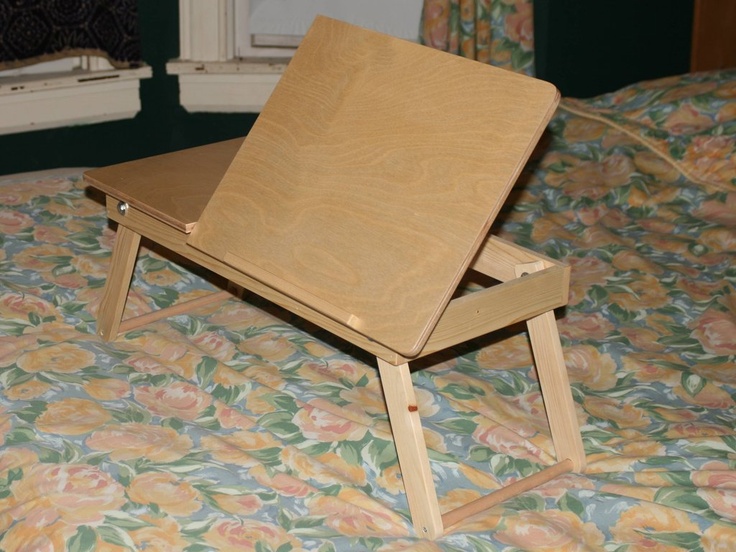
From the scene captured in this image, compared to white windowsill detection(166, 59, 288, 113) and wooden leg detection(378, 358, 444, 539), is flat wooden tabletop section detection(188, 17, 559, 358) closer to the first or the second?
wooden leg detection(378, 358, 444, 539)

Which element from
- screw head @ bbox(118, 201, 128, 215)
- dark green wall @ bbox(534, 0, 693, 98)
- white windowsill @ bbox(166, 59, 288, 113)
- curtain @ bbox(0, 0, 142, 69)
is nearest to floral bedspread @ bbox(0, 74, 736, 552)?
screw head @ bbox(118, 201, 128, 215)

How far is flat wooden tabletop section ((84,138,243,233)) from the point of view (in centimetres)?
173

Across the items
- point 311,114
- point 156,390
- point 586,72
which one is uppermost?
point 311,114

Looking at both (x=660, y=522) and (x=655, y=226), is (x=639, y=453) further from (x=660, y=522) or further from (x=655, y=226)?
(x=655, y=226)

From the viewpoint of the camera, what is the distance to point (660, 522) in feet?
4.76

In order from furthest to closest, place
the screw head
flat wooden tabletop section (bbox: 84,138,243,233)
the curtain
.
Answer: the curtain → the screw head → flat wooden tabletop section (bbox: 84,138,243,233)

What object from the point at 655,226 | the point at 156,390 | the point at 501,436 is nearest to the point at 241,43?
the point at 655,226

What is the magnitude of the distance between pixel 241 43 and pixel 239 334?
1.67 m

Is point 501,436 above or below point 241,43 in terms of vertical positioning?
below

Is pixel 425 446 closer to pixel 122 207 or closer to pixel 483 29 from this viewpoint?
pixel 122 207

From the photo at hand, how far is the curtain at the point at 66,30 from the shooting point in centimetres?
287

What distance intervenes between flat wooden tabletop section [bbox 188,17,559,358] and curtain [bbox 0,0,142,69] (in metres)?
1.53

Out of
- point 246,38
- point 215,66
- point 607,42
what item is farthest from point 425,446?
point 607,42

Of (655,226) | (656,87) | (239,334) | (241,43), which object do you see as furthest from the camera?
(241,43)
